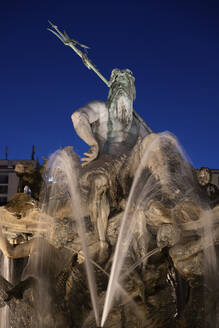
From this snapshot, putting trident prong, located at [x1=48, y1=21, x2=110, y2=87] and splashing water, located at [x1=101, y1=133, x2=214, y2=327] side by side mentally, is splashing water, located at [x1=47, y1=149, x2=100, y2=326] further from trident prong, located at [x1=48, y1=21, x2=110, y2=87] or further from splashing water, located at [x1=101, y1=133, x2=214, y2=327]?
trident prong, located at [x1=48, y1=21, x2=110, y2=87]

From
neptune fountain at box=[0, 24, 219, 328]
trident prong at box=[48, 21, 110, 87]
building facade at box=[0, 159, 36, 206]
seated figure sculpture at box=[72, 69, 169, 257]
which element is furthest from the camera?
building facade at box=[0, 159, 36, 206]

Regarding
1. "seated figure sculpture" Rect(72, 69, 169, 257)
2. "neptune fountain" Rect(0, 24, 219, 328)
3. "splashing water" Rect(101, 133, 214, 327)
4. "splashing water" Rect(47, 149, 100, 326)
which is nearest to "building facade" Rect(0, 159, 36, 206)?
"seated figure sculpture" Rect(72, 69, 169, 257)

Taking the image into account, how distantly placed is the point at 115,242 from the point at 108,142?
2.44 metres

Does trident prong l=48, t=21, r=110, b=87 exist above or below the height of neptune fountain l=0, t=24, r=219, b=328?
above

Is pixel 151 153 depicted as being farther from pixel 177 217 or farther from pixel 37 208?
pixel 37 208

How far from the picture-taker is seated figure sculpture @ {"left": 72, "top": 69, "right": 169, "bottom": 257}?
21.7ft

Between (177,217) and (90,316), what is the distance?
1.99m

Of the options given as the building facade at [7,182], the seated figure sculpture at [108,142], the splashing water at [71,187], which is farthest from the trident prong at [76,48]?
the building facade at [7,182]

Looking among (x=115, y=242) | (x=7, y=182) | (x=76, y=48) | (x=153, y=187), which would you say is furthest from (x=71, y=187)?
(x=7, y=182)

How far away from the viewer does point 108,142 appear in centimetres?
838

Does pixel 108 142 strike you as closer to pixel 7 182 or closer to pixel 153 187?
pixel 153 187

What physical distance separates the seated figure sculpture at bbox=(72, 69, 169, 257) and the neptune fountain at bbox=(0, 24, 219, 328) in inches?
0.9

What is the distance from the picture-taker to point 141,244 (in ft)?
21.5

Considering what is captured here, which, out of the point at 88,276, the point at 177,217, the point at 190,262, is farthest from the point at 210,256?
the point at 88,276
